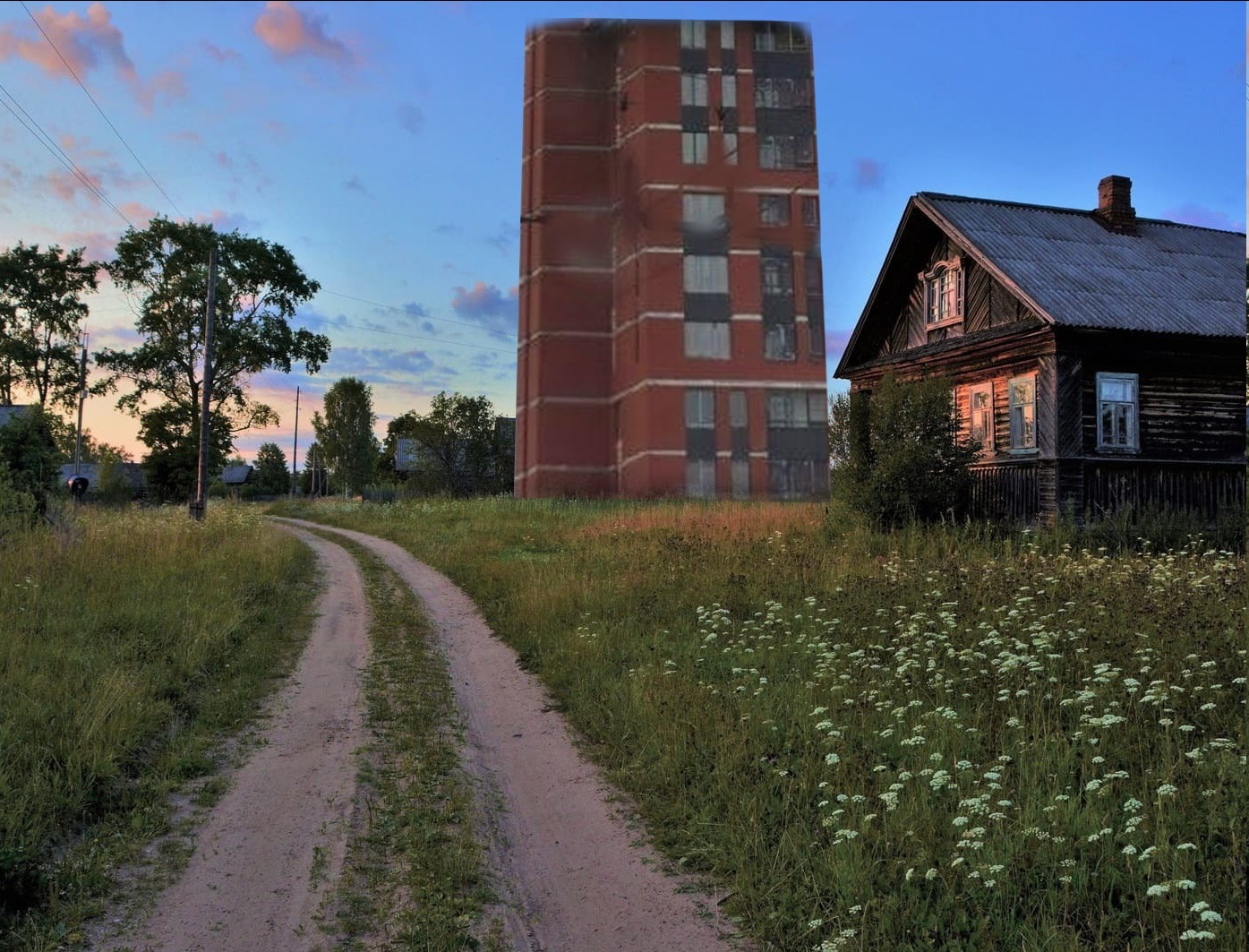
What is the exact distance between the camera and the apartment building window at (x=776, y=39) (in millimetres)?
3572

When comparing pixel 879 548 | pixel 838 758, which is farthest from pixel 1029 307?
pixel 838 758

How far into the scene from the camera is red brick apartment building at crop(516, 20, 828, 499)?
15.5ft

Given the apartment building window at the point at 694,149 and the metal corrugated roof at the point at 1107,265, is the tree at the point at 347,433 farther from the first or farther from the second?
the apartment building window at the point at 694,149

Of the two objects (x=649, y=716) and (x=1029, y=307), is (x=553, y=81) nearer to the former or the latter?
(x=649, y=716)

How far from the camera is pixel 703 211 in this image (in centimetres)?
477

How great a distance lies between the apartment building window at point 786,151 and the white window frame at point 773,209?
26 cm

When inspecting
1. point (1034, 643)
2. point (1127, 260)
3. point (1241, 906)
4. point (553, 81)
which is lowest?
point (1241, 906)

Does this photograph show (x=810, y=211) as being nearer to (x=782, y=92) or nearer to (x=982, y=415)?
(x=782, y=92)

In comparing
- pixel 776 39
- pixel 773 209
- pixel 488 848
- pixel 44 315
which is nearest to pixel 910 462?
pixel 773 209

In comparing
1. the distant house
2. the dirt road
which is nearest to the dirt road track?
the dirt road

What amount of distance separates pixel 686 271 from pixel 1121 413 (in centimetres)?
1709

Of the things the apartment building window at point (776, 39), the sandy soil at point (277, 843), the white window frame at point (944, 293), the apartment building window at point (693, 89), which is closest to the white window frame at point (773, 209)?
the apartment building window at point (776, 39)

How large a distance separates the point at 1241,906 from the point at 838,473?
13.3 m

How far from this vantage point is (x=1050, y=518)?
1697cm
